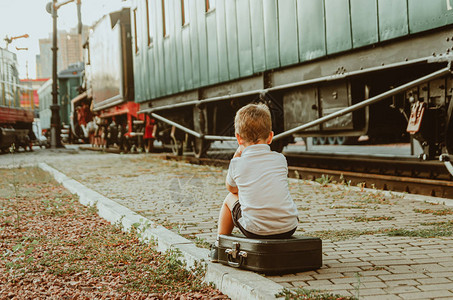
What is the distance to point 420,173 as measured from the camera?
7.48 m

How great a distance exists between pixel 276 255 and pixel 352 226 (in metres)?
1.68

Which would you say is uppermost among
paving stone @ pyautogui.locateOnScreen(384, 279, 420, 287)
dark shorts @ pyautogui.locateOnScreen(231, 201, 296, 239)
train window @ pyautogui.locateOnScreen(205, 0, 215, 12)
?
train window @ pyautogui.locateOnScreen(205, 0, 215, 12)

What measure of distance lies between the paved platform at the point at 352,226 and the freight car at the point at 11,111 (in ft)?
46.1

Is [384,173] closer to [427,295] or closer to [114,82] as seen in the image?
[427,295]

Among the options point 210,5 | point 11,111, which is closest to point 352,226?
point 210,5

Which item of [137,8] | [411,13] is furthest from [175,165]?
[411,13]

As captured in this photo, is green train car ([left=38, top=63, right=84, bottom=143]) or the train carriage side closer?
the train carriage side

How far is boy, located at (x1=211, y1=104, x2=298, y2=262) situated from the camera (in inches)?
130

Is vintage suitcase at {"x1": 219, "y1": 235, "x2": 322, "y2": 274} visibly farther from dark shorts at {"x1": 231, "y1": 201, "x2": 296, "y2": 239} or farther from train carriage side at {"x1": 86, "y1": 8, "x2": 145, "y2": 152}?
train carriage side at {"x1": 86, "y1": 8, "x2": 145, "y2": 152}

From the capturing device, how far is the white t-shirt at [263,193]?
3.29m

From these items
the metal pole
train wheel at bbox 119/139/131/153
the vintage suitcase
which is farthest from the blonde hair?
the metal pole

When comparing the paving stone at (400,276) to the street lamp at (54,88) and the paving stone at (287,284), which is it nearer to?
the paving stone at (287,284)

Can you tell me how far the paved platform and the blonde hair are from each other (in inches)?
31.9

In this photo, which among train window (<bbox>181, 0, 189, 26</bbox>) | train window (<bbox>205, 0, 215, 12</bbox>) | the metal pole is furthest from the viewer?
the metal pole
